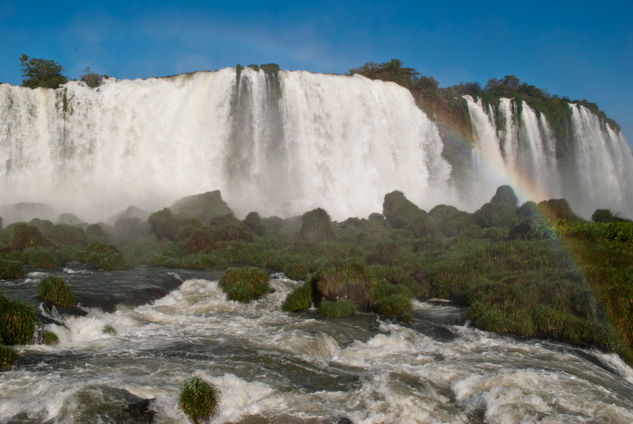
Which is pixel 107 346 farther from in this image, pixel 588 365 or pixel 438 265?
pixel 438 265

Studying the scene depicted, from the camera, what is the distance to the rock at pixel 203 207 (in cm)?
3186

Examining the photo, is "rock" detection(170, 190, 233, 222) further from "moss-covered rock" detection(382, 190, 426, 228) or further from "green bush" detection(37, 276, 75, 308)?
"green bush" detection(37, 276, 75, 308)

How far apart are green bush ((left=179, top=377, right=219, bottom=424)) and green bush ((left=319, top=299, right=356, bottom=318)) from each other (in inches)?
259

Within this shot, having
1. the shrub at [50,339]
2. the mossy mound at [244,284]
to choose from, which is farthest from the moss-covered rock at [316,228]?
the shrub at [50,339]

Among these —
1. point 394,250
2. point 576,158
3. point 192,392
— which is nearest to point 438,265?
point 394,250

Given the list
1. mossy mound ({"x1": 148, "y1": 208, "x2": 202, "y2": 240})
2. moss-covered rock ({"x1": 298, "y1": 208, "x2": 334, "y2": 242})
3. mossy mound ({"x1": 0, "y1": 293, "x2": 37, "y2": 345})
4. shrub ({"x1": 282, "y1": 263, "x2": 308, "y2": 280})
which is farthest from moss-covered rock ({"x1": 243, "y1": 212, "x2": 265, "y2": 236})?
mossy mound ({"x1": 0, "y1": 293, "x2": 37, "y2": 345})

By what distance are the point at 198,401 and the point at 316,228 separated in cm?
1999

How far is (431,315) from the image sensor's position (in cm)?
1432

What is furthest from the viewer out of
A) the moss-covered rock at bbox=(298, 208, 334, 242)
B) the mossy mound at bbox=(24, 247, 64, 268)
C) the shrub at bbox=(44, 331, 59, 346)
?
the moss-covered rock at bbox=(298, 208, 334, 242)

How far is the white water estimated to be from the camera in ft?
171

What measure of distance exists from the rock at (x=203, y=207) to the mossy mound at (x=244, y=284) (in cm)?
1518

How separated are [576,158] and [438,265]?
47087 mm

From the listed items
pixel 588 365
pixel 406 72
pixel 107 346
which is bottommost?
pixel 588 365

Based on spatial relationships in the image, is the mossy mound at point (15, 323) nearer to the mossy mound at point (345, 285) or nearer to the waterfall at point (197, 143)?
the mossy mound at point (345, 285)
